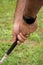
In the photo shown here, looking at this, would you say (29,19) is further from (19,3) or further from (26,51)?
(26,51)

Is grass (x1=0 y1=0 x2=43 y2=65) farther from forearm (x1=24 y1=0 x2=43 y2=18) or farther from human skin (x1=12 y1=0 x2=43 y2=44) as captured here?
forearm (x1=24 y1=0 x2=43 y2=18)

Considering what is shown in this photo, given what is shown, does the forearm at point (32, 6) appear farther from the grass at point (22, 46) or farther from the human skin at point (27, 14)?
the grass at point (22, 46)

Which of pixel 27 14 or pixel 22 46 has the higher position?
pixel 27 14

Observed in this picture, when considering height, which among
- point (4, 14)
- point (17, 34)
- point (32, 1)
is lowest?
point (4, 14)

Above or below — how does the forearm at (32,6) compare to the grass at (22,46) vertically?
above

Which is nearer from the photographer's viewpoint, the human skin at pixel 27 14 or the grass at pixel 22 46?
the human skin at pixel 27 14

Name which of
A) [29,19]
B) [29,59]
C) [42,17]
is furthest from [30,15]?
[42,17]

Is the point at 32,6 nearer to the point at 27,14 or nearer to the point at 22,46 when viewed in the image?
the point at 27,14

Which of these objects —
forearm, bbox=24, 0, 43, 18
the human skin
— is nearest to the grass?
the human skin

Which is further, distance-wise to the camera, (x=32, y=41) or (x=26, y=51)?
(x=32, y=41)

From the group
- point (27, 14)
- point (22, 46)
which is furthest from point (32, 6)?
point (22, 46)

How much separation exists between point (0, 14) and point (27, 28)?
2.83m

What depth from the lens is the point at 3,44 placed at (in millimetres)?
3078

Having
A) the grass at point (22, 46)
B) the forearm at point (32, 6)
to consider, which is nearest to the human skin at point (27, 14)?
the forearm at point (32, 6)
